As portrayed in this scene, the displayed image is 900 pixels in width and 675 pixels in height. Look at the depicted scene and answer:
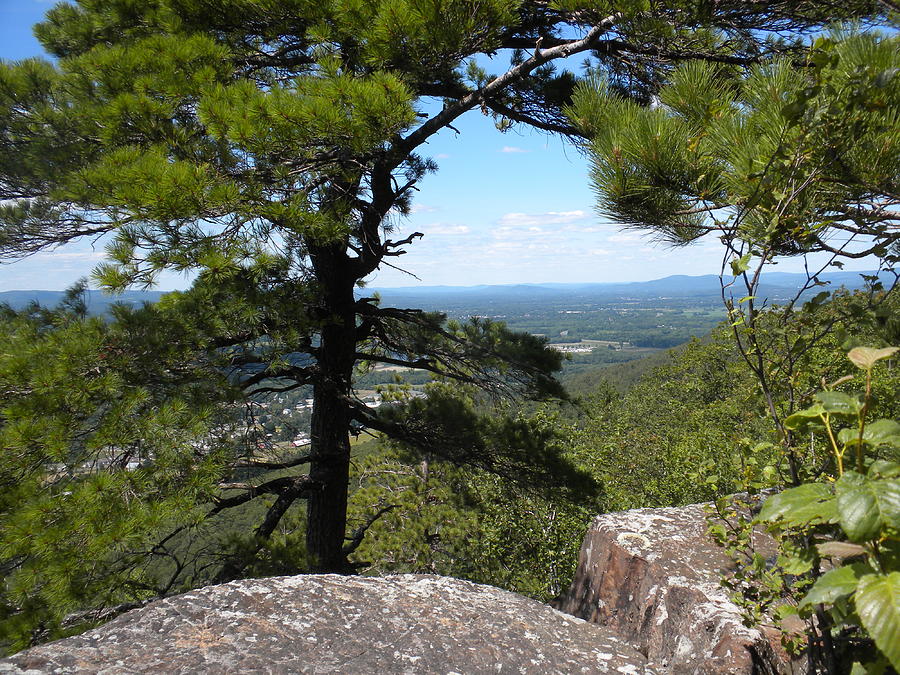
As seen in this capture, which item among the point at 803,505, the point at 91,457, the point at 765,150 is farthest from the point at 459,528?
the point at 803,505

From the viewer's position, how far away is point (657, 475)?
8.74 m

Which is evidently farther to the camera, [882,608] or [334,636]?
[334,636]

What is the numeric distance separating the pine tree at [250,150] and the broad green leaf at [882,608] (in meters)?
2.87

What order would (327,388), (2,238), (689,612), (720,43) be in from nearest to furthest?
(689,612) → (720,43) → (2,238) → (327,388)

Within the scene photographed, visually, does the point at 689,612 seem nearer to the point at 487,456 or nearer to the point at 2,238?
the point at 487,456

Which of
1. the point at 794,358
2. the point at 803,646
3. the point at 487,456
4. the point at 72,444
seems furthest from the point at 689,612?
the point at 72,444

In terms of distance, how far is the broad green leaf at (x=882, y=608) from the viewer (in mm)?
732

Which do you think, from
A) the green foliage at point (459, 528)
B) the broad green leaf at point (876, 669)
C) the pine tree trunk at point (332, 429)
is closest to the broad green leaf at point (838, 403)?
the broad green leaf at point (876, 669)

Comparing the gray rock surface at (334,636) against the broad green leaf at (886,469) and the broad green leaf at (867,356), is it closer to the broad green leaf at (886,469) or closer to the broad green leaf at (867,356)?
the broad green leaf at (886,469)

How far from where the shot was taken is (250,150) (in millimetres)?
3000

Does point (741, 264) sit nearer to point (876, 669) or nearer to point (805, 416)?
point (805, 416)

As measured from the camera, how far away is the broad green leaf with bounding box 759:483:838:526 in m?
0.89

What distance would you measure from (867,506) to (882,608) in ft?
0.51

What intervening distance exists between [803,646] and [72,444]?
3.36m
